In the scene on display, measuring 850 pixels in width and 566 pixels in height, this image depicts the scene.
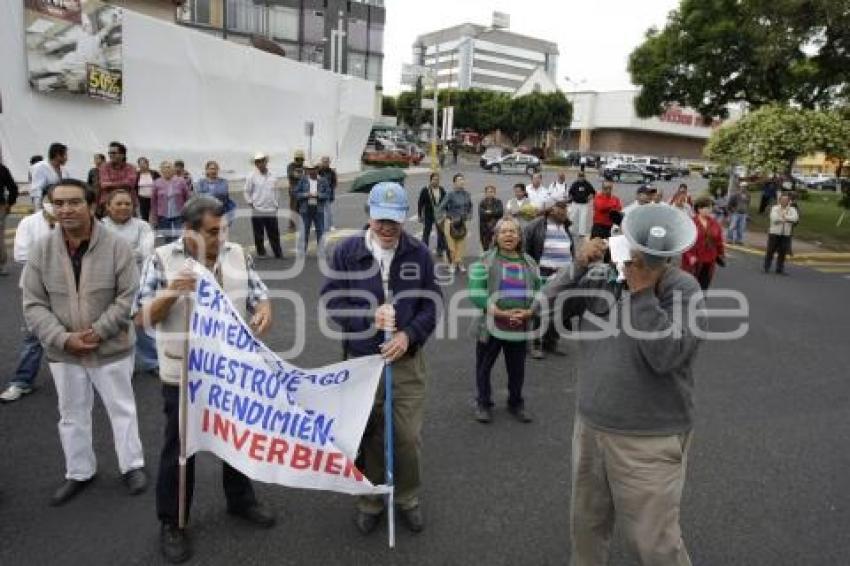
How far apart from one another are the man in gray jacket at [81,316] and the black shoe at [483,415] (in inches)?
99.2

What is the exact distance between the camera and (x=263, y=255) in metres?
11.5

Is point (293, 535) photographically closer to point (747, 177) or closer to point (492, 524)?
point (492, 524)

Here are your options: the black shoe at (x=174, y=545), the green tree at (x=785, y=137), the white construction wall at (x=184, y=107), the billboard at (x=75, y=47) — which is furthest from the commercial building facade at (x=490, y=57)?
the black shoe at (x=174, y=545)

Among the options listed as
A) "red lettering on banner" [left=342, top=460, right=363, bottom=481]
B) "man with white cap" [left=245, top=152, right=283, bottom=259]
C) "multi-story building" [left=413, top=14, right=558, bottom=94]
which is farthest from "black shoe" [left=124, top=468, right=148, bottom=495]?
"multi-story building" [left=413, top=14, right=558, bottom=94]

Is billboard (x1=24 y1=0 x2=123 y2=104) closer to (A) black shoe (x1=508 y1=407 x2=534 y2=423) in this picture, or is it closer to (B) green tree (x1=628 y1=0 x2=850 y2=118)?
(A) black shoe (x1=508 y1=407 x2=534 y2=423)

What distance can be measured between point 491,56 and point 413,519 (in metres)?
140

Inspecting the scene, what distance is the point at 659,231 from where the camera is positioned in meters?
2.37

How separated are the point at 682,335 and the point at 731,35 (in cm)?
2418

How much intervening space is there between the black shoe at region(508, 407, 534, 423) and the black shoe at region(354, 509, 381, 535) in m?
1.92

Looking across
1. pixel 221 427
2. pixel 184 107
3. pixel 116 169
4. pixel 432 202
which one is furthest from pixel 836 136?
pixel 184 107

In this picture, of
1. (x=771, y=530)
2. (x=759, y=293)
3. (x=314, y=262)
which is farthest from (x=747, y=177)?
(x=771, y=530)

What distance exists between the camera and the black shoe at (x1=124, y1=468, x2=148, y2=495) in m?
3.81

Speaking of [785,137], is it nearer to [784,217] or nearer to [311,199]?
[784,217]

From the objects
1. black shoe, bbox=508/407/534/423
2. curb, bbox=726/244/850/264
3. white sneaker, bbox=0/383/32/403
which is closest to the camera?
white sneaker, bbox=0/383/32/403
